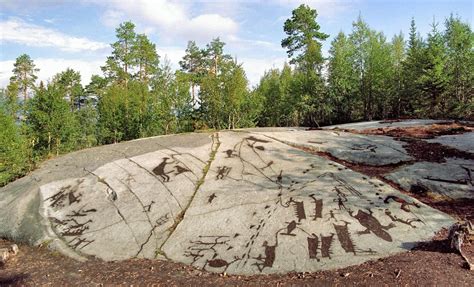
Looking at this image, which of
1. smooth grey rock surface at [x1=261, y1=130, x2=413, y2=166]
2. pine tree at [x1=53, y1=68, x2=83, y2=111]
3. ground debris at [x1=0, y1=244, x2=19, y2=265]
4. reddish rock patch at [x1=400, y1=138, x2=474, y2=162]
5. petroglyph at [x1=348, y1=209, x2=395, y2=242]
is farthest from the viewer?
pine tree at [x1=53, y1=68, x2=83, y2=111]

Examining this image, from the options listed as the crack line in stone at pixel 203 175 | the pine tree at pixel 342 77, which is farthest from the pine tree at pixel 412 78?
the crack line in stone at pixel 203 175

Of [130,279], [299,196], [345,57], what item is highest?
[345,57]

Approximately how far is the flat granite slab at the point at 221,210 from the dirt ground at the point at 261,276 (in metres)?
0.29

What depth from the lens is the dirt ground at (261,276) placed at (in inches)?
260

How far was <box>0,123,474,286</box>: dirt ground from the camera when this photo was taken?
6594 mm

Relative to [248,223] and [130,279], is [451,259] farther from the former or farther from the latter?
[130,279]

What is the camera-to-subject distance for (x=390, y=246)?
7820mm

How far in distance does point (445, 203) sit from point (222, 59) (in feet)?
134

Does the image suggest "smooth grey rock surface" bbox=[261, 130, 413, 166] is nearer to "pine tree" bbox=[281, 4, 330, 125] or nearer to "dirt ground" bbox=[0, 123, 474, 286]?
"dirt ground" bbox=[0, 123, 474, 286]

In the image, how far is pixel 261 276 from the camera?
7301 mm

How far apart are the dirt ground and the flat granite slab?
29 cm

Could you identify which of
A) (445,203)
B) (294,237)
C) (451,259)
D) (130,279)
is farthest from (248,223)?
(445,203)

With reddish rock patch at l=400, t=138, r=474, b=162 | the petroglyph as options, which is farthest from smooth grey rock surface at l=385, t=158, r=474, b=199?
the petroglyph

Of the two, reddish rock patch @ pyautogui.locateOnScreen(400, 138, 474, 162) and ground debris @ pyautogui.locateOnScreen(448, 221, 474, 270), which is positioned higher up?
reddish rock patch @ pyautogui.locateOnScreen(400, 138, 474, 162)
